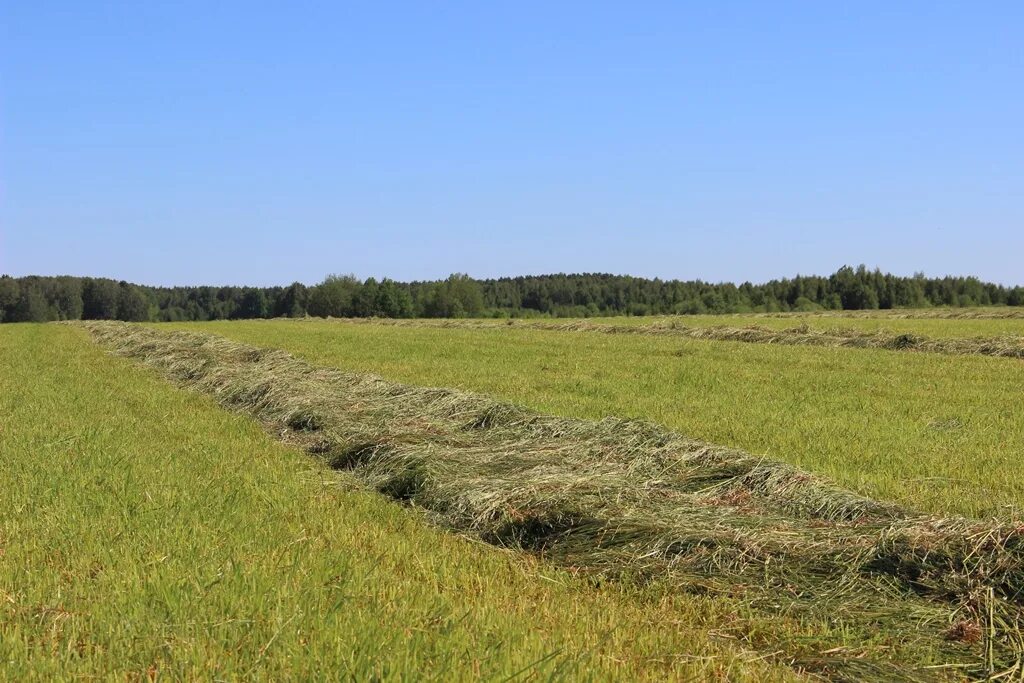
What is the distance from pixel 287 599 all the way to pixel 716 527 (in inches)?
134

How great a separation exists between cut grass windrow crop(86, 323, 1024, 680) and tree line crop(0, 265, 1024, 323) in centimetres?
8614

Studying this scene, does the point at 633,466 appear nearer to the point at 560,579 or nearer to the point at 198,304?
the point at 560,579

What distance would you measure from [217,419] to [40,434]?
296 centimetres

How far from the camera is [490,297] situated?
143375 millimetres

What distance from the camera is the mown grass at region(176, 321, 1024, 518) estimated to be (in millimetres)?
9359

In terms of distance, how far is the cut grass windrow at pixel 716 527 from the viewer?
5.23 metres

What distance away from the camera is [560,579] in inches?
241

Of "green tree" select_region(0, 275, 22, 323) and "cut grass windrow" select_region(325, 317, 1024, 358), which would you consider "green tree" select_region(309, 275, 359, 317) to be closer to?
"green tree" select_region(0, 275, 22, 323)

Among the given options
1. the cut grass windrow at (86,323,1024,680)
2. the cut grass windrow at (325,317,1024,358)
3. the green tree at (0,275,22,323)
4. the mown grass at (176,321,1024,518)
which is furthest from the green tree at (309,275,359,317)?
the cut grass windrow at (86,323,1024,680)

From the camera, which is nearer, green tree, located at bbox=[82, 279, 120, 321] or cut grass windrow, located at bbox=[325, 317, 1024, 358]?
cut grass windrow, located at bbox=[325, 317, 1024, 358]

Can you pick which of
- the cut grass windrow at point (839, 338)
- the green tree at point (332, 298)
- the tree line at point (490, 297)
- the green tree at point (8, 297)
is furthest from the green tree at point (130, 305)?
the cut grass windrow at point (839, 338)

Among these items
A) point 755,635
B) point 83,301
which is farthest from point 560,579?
point 83,301

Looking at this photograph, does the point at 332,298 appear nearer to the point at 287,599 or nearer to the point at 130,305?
the point at 130,305

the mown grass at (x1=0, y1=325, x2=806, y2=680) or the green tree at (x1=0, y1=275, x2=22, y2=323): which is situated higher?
the green tree at (x1=0, y1=275, x2=22, y2=323)
